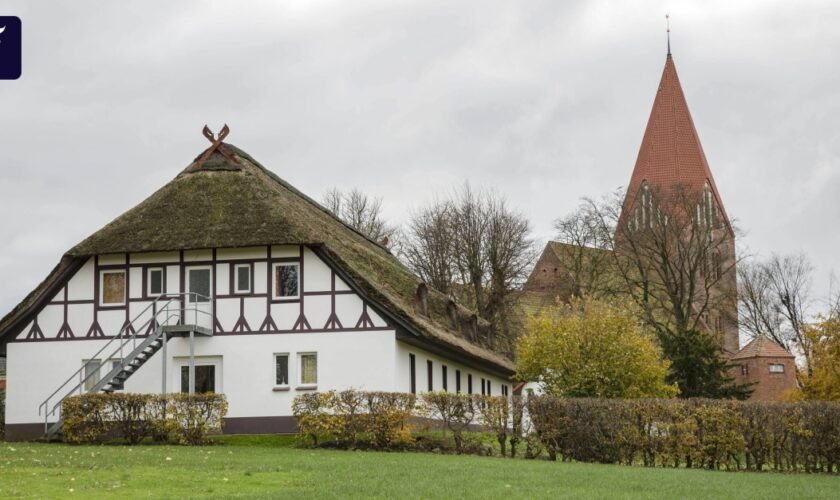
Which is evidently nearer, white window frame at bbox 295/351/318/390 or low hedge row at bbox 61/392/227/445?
low hedge row at bbox 61/392/227/445

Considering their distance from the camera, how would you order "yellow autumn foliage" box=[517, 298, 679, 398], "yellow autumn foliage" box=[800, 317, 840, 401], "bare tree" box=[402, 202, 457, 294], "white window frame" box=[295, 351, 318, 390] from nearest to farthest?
"white window frame" box=[295, 351, 318, 390], "yellow autumn foliage" box=[517, 298, 679, 398], "yellow autumn foliage" box=[800, 317, 840, 401], "bare tree" box=[402, 202, 457, 294]

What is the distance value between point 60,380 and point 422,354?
10.9m

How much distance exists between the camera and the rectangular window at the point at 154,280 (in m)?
35.2

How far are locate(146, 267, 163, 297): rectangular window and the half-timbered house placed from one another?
30 mm

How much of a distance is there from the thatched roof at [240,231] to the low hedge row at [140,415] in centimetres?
508

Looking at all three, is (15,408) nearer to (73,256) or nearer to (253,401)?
(73,256)

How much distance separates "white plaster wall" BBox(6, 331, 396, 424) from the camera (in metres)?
33.8

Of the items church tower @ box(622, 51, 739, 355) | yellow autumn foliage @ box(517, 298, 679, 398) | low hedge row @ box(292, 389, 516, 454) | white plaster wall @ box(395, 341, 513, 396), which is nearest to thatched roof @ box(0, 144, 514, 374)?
white plaster wall @ box(395, 341, 513, 396)

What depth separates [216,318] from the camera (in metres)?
34.7

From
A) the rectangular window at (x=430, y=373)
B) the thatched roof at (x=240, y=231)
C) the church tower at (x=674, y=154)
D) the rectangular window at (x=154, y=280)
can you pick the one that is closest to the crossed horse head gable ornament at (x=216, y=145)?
the thatched roof at (x=240, y=231)

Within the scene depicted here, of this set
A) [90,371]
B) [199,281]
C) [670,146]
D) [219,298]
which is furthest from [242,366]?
[670,146]

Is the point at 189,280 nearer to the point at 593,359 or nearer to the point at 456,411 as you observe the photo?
the point at 456,411

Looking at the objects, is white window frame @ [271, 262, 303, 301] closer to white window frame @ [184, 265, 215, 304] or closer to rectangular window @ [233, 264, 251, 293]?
rectangular window @ [233, 264, 251, 293]

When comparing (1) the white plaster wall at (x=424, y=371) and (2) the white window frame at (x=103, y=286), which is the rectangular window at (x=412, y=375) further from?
(2) the white window frame at (x=103, y=286)
